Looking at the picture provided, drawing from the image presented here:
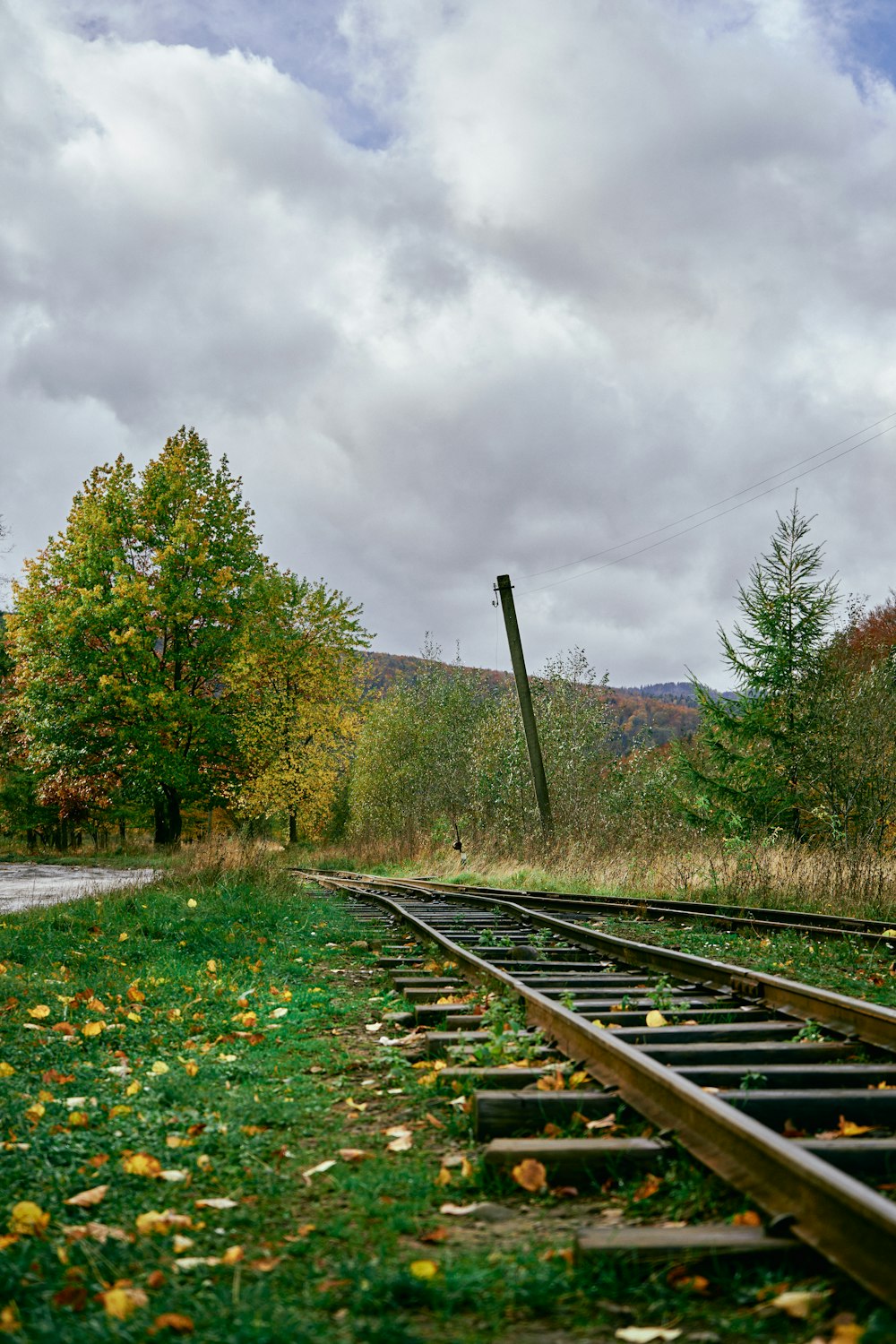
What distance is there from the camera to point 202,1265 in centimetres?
259

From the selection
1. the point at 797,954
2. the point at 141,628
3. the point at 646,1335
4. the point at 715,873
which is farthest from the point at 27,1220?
the point at 141,628

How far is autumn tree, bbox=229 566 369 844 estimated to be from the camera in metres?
32.0

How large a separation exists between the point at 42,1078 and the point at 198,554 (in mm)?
24293

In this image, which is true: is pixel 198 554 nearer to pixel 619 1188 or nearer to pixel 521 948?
pixel 521 948

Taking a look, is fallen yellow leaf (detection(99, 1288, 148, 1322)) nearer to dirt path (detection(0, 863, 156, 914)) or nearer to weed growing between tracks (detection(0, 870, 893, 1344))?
weed growing between tracks (detection(0, 870, 893, 1344))

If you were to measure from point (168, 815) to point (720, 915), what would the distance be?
23.2m

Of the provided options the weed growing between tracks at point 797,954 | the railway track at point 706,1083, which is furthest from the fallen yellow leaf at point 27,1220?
the weed growing between tracks at point 797,954

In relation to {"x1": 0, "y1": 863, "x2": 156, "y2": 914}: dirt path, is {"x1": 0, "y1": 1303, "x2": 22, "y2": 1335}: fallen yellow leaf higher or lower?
higher

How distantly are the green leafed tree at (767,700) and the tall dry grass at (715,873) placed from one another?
480cm

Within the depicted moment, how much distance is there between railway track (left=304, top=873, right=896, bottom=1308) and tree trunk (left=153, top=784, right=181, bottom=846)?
2316 cm

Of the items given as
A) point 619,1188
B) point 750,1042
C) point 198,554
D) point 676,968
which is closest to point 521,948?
point 676,968

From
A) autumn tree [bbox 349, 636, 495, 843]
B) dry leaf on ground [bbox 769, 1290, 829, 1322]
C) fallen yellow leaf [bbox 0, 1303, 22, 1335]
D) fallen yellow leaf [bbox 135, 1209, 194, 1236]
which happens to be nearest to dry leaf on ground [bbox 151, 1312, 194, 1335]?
fallen yellow leaf [bbox 0, 1303, 22, 1335]

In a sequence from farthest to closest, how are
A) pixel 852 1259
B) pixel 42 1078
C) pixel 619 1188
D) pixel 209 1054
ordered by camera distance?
pixel 209 1054, pixel 42 1078, pixel 619 1188, pixel 852 1259

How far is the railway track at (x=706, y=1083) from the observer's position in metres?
2.43
